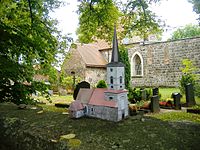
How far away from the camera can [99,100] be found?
2.27 meters

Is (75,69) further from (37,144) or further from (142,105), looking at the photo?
(37,144)

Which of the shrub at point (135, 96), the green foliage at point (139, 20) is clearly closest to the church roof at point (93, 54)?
the shrub at point (135, 96)

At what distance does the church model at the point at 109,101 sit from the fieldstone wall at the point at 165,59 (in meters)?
16.3

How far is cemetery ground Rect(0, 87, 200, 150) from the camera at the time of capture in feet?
5.16

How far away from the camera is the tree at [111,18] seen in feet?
24.9

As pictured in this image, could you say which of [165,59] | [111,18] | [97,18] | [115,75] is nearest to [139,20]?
[111,18]

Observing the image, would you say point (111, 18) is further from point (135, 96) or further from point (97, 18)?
point (135, 96)

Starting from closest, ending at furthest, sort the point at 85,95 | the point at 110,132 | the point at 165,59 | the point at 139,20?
1. the point at 110,132
2. the point at 85,95
3. the point at 139,20
4. the point at 165,59

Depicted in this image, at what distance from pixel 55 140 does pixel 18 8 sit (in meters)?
5.73

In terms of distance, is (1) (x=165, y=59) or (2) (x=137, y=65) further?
(2) (x=137, y=65)

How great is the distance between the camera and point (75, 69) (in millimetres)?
21922

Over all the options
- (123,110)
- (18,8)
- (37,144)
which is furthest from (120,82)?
(18,8)

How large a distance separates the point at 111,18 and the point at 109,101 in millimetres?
6748

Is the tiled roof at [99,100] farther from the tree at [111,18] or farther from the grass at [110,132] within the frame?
the tree at [111,18]
